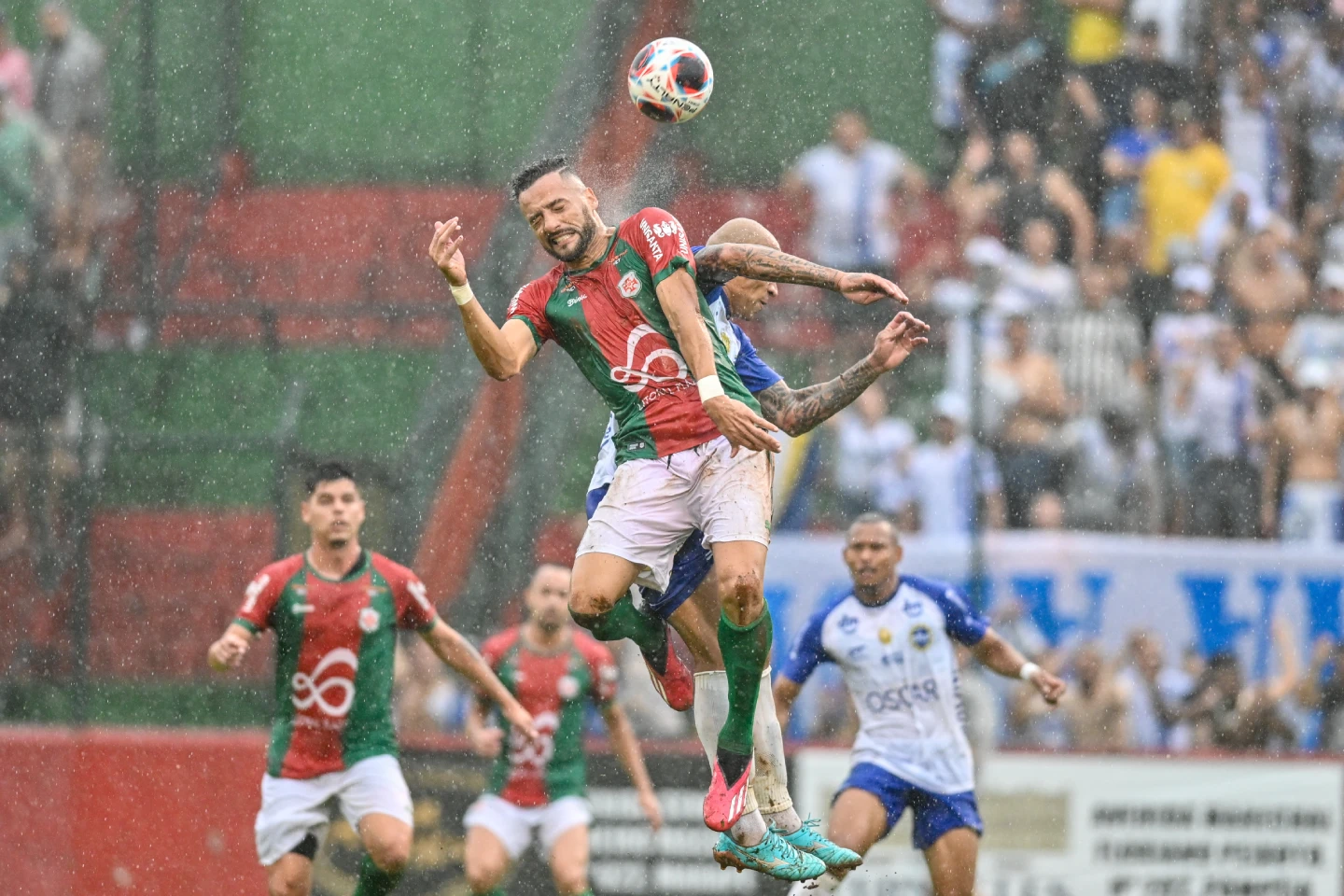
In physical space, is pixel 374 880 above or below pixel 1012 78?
below

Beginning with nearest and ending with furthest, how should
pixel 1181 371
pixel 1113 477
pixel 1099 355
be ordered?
pixel 1099 355, pixel 1113 477, pixel 1181 371

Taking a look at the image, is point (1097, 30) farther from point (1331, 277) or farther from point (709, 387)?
point (709, 387)

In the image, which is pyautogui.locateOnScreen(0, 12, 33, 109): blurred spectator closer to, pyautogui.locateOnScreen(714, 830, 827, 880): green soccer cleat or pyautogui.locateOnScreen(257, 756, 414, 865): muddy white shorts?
pyautogui.locateOnScreen(257, 756, 414, 865): muddy white shorts

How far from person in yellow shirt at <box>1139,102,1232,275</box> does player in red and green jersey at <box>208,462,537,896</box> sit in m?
6.50

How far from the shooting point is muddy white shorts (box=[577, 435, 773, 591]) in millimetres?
6832

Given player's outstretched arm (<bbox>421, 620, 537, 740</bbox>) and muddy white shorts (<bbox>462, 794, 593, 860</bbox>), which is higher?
player's outstretched arm (<bbox>421, 620, 537, 740</bbox>)

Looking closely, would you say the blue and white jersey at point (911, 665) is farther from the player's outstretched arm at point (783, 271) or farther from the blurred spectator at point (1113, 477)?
the player's outstretched arm at point (783, 271)

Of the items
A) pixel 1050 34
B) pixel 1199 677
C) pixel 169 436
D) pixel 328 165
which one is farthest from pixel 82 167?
pixel 1199 677

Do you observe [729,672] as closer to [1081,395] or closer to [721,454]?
[721,454]

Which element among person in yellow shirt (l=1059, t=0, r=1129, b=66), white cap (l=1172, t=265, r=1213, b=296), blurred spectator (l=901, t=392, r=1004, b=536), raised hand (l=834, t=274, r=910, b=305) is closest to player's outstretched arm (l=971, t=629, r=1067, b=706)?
blurred spectator (l=901, t=392, r=1004, b=536)

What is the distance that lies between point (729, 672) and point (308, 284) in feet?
25.2

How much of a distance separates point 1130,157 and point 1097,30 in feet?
3.88

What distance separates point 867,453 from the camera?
1196cm

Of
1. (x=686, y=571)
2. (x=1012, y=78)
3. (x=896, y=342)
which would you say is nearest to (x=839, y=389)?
(x=896, y=342)
